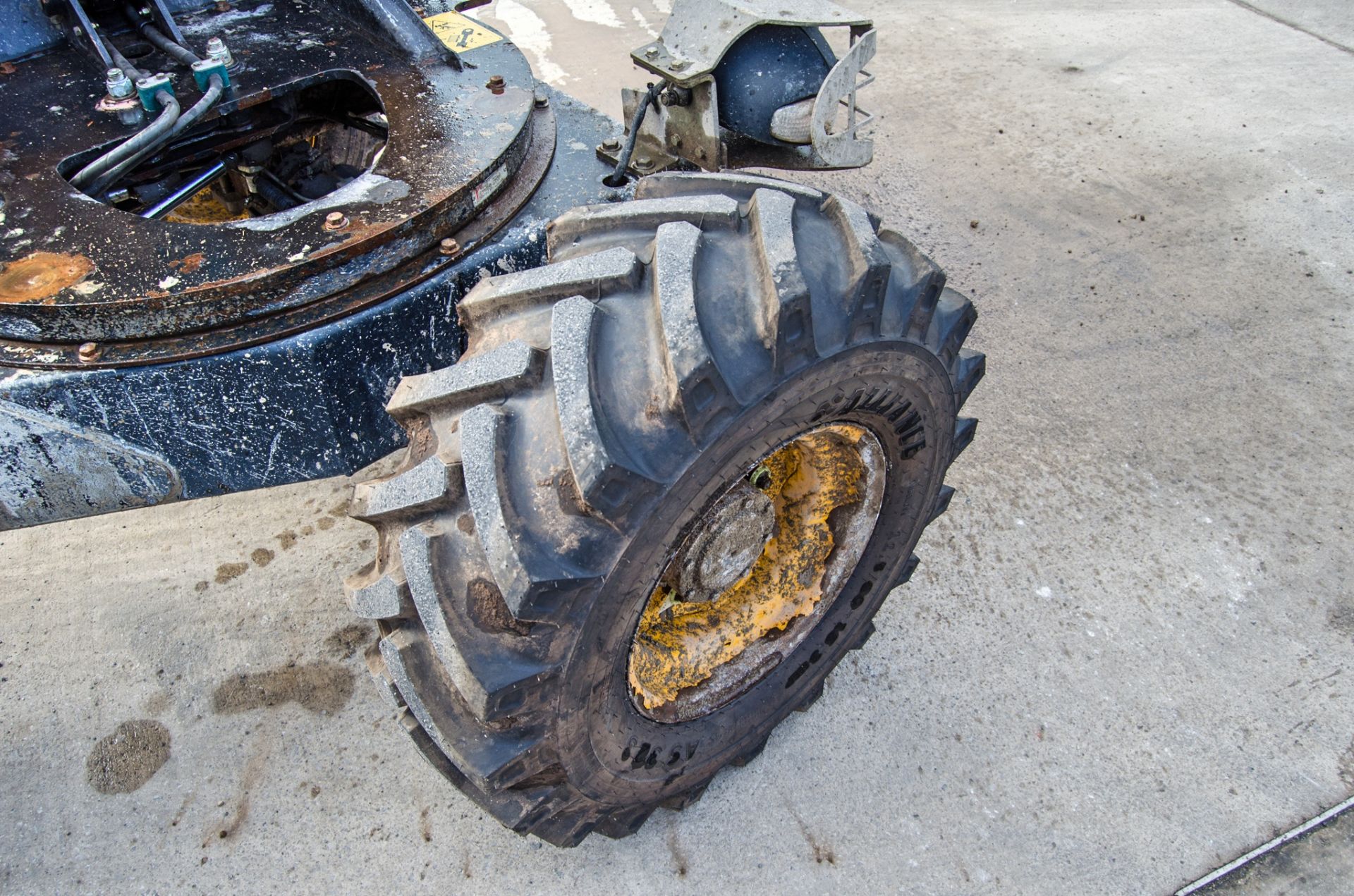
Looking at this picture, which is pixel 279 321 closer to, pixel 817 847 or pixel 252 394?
pixel 252 394

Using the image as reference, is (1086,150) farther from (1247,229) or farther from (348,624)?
(348,624)

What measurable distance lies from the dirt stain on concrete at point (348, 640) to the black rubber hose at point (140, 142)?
1182 millimetres

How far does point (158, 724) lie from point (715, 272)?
5.69 feet

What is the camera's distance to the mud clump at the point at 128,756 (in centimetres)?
204

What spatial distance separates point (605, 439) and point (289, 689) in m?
1.42

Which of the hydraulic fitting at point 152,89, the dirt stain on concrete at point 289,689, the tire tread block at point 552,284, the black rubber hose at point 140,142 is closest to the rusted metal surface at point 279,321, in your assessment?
the tire tread block at point 552,284

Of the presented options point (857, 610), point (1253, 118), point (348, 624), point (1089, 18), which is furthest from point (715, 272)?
point (1089, 18)

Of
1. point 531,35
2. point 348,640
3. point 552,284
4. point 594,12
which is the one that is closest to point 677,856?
point 348,640

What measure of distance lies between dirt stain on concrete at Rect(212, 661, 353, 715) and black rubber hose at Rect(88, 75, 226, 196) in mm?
1162

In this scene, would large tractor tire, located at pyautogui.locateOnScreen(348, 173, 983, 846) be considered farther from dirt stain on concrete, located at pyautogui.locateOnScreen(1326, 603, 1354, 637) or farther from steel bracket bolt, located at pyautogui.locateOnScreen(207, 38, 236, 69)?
dirt stain on concrete, located at pyautogui.locateOnScreen(1326, 603, 1354, 637)

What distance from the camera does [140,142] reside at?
5.35ft

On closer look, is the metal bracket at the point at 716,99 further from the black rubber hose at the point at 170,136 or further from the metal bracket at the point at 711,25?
the black rubber hose at the point at 170,136

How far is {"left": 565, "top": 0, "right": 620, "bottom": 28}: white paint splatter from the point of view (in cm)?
496

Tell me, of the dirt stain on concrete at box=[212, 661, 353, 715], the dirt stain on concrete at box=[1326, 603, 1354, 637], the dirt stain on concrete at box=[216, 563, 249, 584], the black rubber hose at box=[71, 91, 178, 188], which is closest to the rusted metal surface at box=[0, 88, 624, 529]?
the black rubber hose at box=[71, 91, 178, 188]
